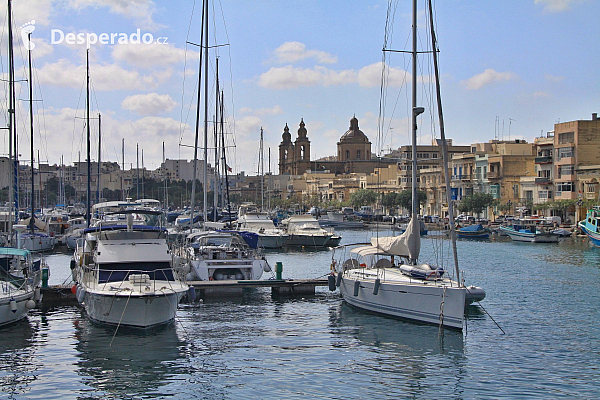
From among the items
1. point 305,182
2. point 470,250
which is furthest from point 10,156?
point 305,182

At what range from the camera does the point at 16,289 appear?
25.3 metres

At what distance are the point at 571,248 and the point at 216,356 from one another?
151 ft

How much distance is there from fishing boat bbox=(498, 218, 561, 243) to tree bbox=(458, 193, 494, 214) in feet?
44.9

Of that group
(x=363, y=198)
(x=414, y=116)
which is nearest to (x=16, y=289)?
(x=414, y=116)

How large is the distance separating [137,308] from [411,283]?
30.2 ft

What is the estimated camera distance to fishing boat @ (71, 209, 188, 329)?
23.3 meters

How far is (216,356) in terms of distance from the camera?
21.4m

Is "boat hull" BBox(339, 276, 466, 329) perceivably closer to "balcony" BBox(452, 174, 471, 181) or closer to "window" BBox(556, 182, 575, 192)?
"window" BBox(556, 182, 575, 192)

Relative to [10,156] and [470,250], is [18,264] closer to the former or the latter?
[10,156]

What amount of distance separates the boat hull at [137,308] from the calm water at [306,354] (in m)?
0.44

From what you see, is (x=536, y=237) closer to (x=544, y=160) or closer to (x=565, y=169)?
(x=565, y=169)

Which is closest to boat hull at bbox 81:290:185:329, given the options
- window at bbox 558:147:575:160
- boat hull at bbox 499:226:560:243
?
boat hull at bbox 499:226:560:243

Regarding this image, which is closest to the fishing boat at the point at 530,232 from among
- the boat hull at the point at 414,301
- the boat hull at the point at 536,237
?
the boat hull at the point at 536,237

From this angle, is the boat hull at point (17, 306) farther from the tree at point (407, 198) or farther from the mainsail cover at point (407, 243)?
the tree at point (407, 198)
